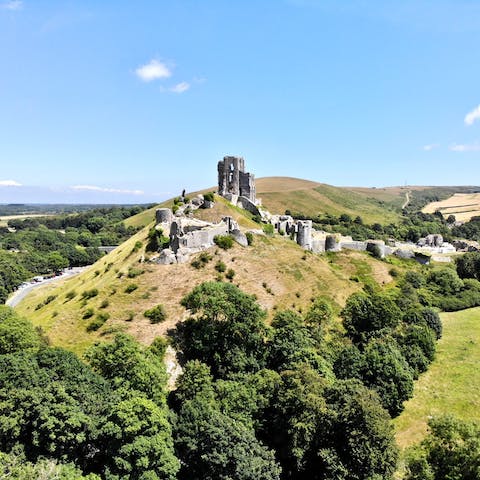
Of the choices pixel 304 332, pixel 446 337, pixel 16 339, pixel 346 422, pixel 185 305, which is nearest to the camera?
pixel 346 422

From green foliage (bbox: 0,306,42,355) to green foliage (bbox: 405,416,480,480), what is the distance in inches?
1308

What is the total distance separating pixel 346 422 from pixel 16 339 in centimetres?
3000

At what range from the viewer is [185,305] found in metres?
47.8

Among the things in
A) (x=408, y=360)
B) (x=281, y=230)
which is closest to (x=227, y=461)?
(x=408, y=360)

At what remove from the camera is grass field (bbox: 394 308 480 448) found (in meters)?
39.1

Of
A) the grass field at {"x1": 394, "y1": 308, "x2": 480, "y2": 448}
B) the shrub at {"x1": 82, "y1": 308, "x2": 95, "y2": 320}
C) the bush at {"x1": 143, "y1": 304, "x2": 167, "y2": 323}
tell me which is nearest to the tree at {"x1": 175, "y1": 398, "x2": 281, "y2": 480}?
the grass field at {"x1": 394, "y1": 308, "x2": 480, "y2": 448}

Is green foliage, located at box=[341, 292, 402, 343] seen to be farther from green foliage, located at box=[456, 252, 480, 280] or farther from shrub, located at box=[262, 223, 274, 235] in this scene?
green foliage, located at box=[456, 252, 480, 280]

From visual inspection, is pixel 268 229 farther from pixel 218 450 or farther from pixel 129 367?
pixel 218 450

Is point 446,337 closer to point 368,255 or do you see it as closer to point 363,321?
point 363,321

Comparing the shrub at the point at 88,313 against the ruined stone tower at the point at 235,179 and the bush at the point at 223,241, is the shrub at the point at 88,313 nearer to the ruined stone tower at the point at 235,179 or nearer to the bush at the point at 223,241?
the bush at the point at 223,241

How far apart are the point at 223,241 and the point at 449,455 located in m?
43.8

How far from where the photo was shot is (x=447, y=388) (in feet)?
147

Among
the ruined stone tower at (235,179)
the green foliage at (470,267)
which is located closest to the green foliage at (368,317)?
the ruined stone tower at (235,179)

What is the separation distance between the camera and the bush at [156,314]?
47.4m
